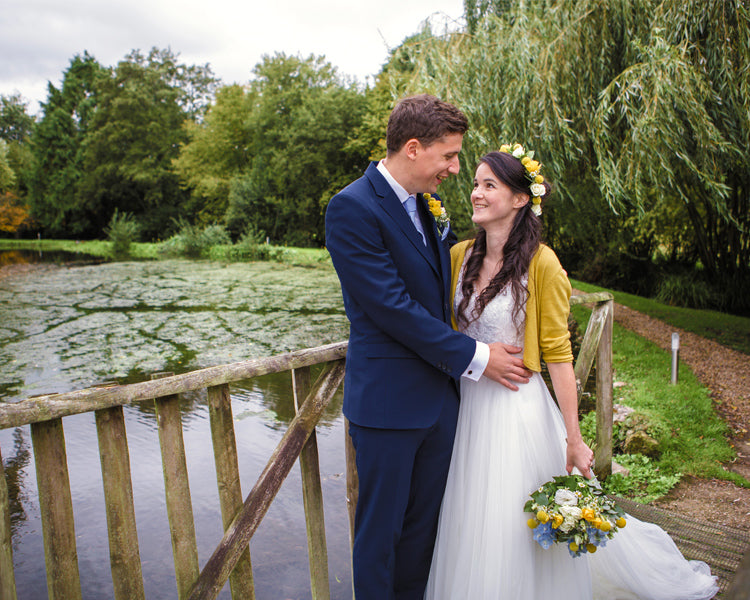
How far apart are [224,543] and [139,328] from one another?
8.16 meters

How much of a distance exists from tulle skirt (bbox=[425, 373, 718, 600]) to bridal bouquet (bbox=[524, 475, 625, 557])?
94 mm

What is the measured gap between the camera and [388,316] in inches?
69.1

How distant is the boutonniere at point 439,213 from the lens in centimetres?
215

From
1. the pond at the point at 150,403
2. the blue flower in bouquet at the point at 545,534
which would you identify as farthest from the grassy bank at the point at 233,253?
the blue flower in bouquet at the point at 545,534

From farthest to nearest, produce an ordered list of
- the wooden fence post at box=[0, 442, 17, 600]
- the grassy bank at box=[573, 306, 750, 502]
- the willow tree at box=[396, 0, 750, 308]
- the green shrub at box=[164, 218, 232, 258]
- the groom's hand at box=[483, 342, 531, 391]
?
the green shrub at box=[164, 218, 232, 258]
the willow tree at box=[396, 0, 750, 308]
the grassy bank at box=[573, 306, 750, 502]
the groom's hand at box=[483, 342, 531, 391]
the wooden fence post at box=[0, 442, 17, 600]

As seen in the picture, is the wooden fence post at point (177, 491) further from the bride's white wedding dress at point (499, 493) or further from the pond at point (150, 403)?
the pond at point (150, 403)

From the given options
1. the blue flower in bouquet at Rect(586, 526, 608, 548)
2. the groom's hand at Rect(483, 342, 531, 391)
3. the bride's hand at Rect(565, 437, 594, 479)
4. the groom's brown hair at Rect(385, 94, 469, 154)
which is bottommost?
the blue flower in bouquet at Rect(586, 526, 608, 548)

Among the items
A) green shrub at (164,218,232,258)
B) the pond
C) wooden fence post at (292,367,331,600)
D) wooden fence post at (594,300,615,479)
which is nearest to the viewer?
wooden fence post at (292,367,331,600)

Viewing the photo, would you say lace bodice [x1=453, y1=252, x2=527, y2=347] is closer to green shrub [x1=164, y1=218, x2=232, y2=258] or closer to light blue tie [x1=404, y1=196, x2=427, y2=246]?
light blue tie [x1=404, y1=196, x2=427, y2=246]

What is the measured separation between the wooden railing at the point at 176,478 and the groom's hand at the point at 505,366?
24.1 inches

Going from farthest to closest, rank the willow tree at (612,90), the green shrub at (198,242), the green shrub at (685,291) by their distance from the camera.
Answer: the green shrub at (198,242) → the green shrub at (685,291) → the willow tree at (612,90)

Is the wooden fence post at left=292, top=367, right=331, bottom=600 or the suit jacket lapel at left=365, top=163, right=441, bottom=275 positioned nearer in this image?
the suit jacket lapel at left=365, top=163, right=441, bottom=275

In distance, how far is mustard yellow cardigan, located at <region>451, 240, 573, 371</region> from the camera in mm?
2031

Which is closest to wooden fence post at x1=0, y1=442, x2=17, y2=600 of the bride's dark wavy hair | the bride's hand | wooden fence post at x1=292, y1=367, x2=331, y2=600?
wooden fence post at x1=292, y1=367, x2=331, y2=600
